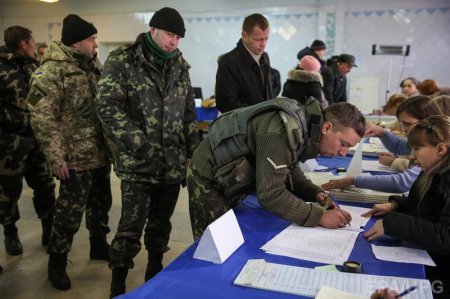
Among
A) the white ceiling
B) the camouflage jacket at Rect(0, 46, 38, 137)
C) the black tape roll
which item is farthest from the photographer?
the white ceiling

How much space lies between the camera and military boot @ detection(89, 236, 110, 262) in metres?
2.65

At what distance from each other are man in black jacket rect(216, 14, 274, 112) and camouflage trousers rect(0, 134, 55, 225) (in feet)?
4.15

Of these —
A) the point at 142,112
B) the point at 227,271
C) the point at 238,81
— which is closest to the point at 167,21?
the point at 142,112

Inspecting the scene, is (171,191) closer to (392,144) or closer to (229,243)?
(229,243)

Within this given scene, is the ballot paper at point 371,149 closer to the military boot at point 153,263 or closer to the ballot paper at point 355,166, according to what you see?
the ballot paper at point 355,166

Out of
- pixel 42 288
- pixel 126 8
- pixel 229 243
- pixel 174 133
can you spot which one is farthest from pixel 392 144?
pixel 126 8

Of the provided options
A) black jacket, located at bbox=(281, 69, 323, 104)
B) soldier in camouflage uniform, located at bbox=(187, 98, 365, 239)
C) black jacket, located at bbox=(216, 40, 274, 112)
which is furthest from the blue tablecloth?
black jacket, located at bbox=(281, 69, 323, 104)

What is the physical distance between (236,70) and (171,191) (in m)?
0.97

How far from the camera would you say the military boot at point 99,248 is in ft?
8.70

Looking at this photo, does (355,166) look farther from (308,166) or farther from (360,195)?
(308,166)

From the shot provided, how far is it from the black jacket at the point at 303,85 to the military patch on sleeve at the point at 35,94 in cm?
208

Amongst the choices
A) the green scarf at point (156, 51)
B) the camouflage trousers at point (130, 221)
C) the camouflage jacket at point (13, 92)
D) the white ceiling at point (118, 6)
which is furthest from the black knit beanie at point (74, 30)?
the white ceiling at point (118, 6)

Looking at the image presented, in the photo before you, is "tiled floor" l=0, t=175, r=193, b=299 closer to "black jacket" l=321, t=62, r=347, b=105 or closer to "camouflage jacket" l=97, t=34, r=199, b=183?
"camouflage jacket" l=97, t=34, r=199, b=183

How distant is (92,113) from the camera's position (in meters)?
2.25
